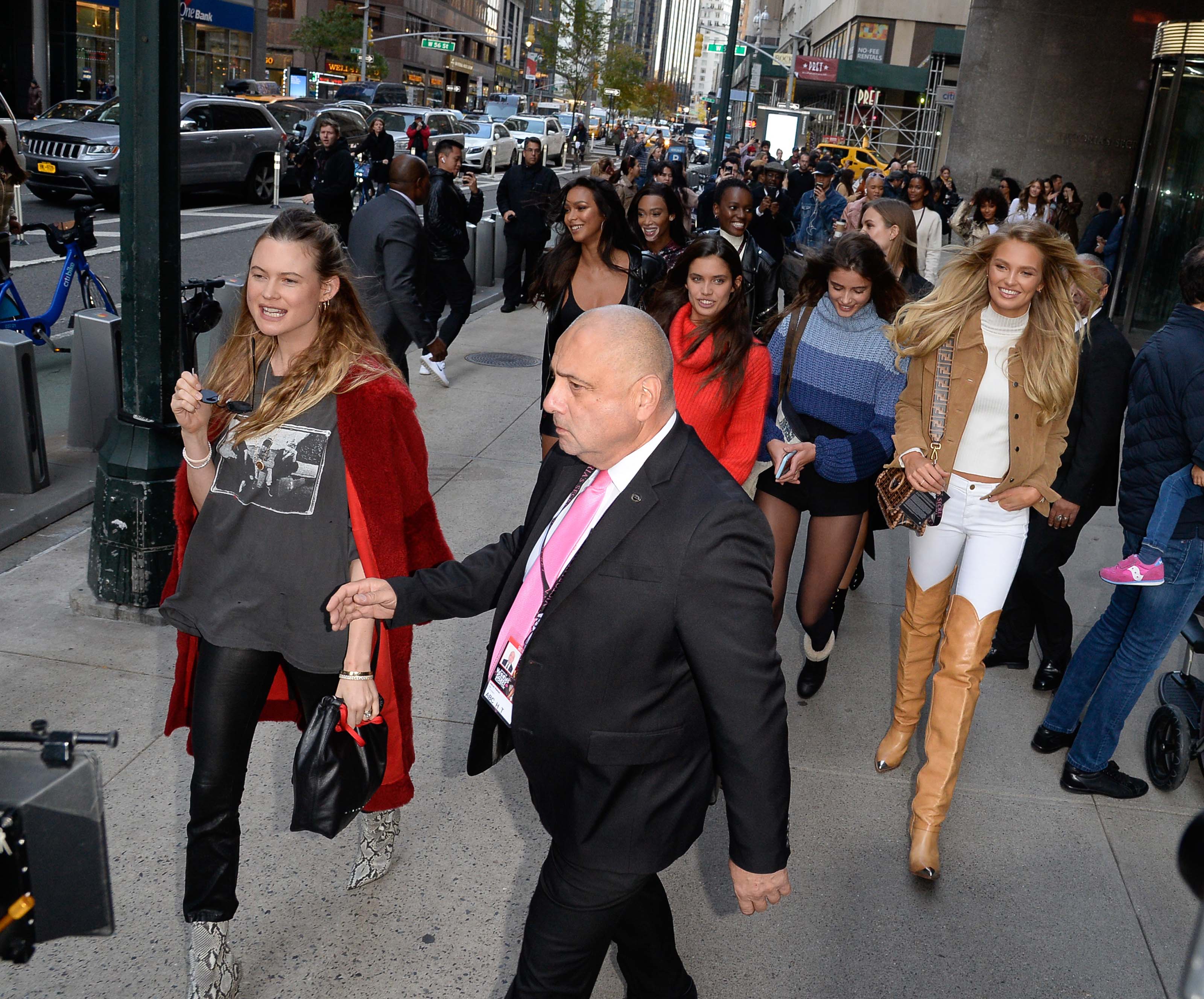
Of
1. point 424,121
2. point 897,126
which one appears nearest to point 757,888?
point 424,121

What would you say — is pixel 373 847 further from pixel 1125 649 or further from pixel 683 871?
pixel 1125 649

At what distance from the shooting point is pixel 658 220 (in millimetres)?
7547

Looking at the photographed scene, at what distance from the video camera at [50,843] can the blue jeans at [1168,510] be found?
3.51 m

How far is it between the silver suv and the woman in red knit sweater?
1494cm

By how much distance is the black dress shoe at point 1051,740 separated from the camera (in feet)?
15.9

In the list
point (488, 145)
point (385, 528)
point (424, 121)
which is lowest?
point (385, 528)

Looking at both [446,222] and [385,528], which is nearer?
[385,528]

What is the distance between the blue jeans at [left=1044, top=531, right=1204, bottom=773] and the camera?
4152mm

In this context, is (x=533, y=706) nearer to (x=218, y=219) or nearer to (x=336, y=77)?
(x=218, y=219)

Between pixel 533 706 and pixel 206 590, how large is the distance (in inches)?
40.7

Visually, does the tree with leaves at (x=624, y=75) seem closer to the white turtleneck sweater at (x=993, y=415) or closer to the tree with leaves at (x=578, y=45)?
the tree with leaves at (x=578, y=45)

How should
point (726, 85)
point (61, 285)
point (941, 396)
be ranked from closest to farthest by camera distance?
1. point (941, 396)
2. point (61, 285)
3. point (726, 85)

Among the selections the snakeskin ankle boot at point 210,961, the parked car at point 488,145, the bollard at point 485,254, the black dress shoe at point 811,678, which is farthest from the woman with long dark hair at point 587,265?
the parked car at point 488,145

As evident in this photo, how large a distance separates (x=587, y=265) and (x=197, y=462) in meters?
3.53
